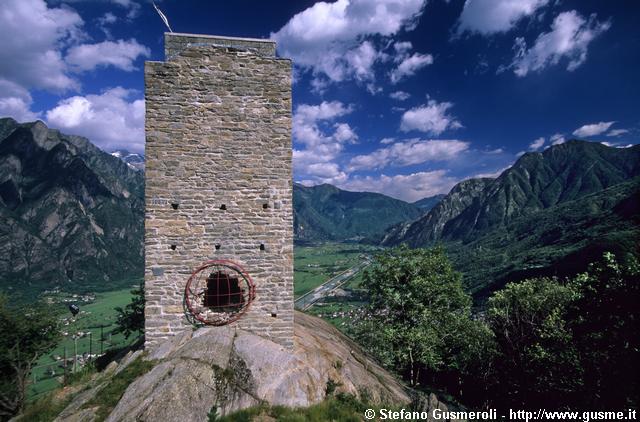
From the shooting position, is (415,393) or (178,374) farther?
(415,393)

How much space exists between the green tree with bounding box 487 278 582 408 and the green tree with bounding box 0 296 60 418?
28842mm

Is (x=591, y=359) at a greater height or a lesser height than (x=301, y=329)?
lesser

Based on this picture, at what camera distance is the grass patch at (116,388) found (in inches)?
373

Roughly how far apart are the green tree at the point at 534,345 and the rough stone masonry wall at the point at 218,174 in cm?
1366

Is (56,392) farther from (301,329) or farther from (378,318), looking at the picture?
(378,318)

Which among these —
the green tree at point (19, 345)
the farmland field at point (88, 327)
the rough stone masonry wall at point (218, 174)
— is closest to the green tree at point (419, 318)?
the rough stone masonry wall at point (218, 174)

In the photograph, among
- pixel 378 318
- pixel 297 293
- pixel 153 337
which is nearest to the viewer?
pixel 153 337

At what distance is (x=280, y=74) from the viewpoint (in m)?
12.6

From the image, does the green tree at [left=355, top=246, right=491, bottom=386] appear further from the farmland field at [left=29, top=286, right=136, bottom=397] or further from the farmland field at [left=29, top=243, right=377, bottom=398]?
the farmland field at [left=29, top=286, right=136, bottom=397]

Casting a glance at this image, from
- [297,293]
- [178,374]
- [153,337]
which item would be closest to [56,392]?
[153,337]

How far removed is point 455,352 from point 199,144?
20.9m

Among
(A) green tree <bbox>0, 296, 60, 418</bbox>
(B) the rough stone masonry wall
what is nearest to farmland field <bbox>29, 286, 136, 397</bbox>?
(A) green tree <bbox>0, 296, 60, 418</bbox>

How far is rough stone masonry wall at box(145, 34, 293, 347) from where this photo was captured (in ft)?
38.5

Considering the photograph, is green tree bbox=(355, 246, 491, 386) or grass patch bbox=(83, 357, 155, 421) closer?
grass patch bbox=(83, 357, 155, 421)
